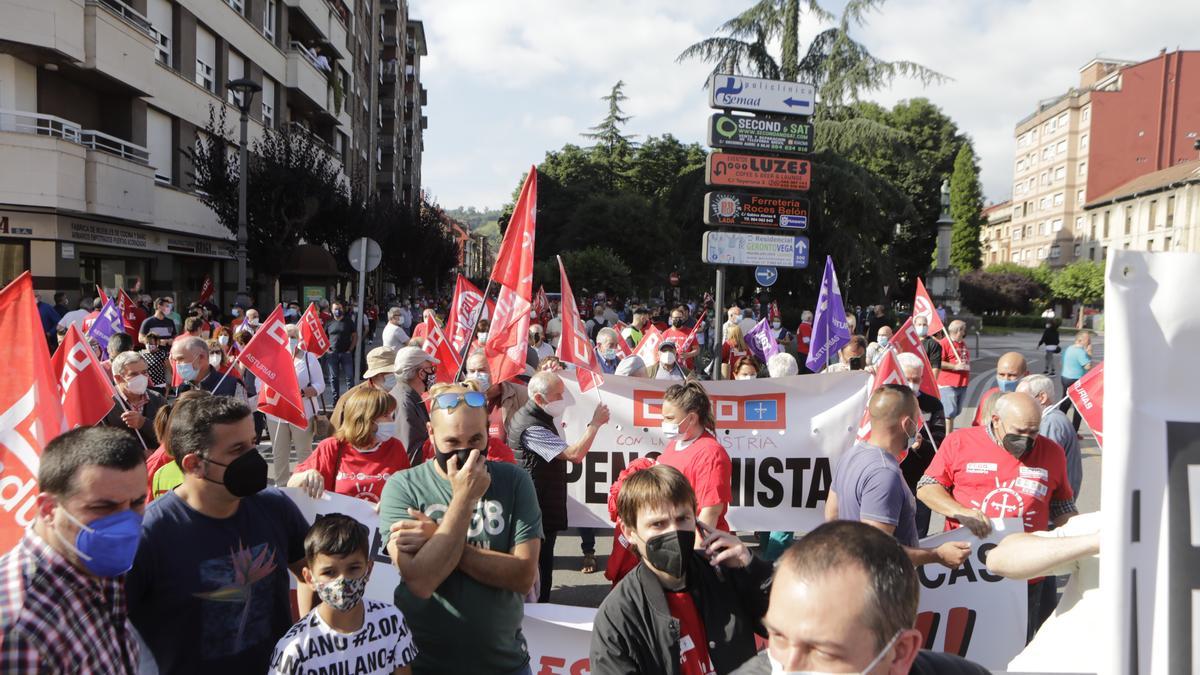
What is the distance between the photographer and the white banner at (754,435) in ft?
19.7

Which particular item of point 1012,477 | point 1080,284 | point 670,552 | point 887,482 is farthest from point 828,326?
point 1080,284

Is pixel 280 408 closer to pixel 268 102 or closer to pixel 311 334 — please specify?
pixel 311 334

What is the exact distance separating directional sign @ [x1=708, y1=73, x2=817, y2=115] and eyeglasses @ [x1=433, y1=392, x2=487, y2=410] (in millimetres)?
14855

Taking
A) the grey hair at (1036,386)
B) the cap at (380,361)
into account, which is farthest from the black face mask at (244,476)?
the grey hair at (1036,386)

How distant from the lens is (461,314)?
10109 millimetres

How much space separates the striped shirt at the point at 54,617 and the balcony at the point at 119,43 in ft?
63.1

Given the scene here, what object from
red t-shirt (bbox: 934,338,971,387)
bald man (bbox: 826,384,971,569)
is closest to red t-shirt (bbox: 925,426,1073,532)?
bald man (bbox: 826,384,971,569)

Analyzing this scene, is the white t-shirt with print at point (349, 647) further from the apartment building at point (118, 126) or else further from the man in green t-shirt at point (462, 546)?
the apartment building at point (118, 126)

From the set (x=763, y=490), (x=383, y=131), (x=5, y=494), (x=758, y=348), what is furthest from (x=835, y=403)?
(x=383, y=131)

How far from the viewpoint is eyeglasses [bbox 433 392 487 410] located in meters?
2.73

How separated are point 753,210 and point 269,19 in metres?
22.3

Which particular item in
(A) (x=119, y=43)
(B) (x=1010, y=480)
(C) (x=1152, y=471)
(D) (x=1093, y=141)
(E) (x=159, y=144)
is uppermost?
(D) (x=1093, y=141)

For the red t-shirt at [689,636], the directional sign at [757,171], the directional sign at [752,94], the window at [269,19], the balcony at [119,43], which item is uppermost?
the window at [269,19]

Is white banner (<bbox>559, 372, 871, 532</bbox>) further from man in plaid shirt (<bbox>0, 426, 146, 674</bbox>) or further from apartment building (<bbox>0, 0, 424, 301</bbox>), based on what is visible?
apartment building (<bbox>0, 0, 424, 301</bbox>)
